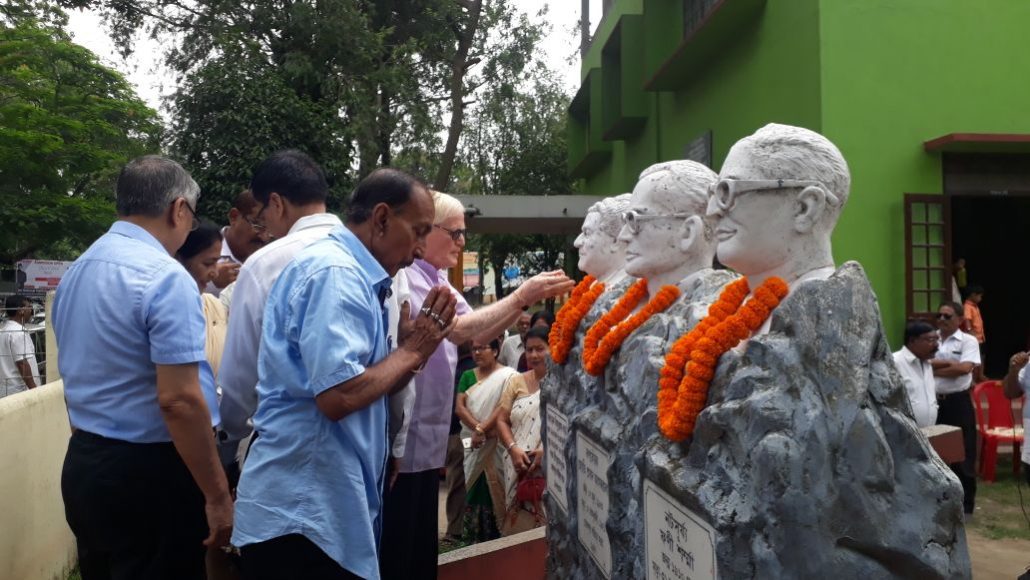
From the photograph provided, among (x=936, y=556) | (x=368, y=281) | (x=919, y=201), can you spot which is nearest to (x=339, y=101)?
(x=919, y=201)

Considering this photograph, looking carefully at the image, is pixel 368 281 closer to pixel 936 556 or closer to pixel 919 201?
pixel 936 556

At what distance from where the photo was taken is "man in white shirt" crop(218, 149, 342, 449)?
2.67m

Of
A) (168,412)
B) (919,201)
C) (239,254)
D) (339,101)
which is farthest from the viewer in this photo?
(339,101)

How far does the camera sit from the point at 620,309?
10.6ft

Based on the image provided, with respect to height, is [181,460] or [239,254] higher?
[239,254]

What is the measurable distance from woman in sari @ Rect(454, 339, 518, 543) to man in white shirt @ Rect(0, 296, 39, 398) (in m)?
4.38

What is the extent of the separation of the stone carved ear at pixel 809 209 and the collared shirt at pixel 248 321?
138cm

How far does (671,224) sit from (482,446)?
261 cm

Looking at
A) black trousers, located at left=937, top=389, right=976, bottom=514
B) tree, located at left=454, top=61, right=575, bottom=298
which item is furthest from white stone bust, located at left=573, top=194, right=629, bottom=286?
tree, located at left=454, top=61, right=575, bottom=298

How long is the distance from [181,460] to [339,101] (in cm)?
926

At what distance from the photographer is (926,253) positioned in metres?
7.74

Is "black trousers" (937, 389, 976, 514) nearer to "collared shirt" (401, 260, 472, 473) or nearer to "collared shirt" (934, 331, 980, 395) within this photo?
"collared shirt" (934, 331, 980, 395)

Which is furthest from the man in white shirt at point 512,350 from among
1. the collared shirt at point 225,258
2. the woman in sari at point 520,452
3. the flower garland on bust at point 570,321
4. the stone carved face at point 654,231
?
the stone carved face at point 654,231

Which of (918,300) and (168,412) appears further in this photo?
(918,300)
